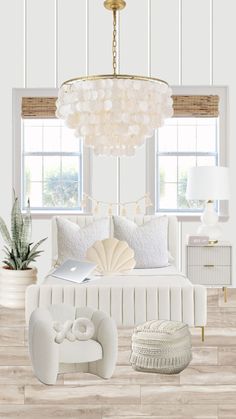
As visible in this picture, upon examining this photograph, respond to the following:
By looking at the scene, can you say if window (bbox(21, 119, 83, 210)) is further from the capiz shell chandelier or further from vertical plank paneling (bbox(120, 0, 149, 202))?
the capiz shell chandelier

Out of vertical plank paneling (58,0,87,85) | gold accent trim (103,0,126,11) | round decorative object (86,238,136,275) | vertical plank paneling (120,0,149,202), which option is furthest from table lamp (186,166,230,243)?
gold accent trim (103,0,126,11)

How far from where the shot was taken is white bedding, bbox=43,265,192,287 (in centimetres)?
452

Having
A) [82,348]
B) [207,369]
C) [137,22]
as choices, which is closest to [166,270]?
[207,369]

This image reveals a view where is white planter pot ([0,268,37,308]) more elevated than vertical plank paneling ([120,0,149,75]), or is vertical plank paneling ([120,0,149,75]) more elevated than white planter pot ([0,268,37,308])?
vertical plank paneling ([120,0,149,75])

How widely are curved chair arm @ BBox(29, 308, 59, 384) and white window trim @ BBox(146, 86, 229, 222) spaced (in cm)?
340

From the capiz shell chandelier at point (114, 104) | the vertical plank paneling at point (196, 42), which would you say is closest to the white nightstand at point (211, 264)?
the vertical plank paneling at point (196, 42)

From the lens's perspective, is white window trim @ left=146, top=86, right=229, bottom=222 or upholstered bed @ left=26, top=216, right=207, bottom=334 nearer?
upholstered bed @ left=26, top=216, right=207, bottom=334

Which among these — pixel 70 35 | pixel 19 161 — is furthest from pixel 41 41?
pixel 19 161

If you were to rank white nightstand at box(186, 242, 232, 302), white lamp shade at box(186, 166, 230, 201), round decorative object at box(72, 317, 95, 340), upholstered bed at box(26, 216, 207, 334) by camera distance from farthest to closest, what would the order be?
1. white nightstand at box(186, 242, 232, 302)
2. white lamp shade at box(186, 166, 230, 201)
3. upholstered bed at box(26, 216, 207, 334)
4. round decorative object at box(72, 317, 95, 340)

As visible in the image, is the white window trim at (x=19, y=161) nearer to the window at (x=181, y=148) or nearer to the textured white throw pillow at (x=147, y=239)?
the window at (x=181, y=148)

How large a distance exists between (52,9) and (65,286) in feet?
11.9

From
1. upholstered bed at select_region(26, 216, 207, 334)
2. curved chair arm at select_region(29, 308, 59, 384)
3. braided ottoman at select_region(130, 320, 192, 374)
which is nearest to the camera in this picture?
curved chair arm at select_region(29, 308, 59, 384)

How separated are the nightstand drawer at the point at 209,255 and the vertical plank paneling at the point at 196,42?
193cm

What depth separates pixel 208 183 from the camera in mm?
5836
